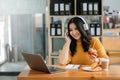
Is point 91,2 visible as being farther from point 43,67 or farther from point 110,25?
point 43,67

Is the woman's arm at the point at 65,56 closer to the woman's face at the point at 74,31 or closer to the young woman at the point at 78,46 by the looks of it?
the young woman at the point at 78,46

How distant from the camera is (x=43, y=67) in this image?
2.28 meters

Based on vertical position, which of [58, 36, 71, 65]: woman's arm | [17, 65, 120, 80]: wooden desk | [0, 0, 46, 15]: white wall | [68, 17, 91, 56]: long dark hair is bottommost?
[17, 65, 120, 80]: wooden desk

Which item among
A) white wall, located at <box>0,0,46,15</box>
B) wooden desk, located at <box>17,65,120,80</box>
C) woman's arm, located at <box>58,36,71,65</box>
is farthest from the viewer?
white wall, located at <box>0,0,46,15</box>

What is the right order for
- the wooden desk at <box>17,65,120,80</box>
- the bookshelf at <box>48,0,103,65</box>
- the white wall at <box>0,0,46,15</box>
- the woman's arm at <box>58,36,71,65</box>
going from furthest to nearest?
1. the white wall at <box>0,0,46,15</box>
2. the bookshelf at <box>48,0,103,65</box>
3. the woman's arm at <box>58,36,71,65</box>
4. the wooden desk at <box>17,65,120,80</box>

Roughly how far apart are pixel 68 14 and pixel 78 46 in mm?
1660

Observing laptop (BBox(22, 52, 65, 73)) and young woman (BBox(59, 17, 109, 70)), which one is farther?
young woman (BBox(59, 17, 109, 70))

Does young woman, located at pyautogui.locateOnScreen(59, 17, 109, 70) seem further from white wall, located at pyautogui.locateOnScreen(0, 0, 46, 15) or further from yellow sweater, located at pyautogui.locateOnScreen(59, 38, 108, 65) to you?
white wall, located at pyautogui.locateOnScreen(0, 0, 46, 15)

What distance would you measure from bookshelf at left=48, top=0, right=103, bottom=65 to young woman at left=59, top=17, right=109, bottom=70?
5.19ft

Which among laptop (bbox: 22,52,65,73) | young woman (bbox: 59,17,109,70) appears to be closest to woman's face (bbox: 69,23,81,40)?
young woman (bbox: 59,17,109,70)

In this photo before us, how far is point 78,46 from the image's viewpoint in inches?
115

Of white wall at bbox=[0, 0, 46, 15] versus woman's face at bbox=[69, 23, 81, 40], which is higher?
white wall at bbox=[0, 0, 46, 15]

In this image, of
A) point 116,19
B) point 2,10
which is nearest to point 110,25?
point 116,19

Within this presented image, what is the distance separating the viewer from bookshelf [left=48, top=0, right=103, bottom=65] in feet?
14.6
